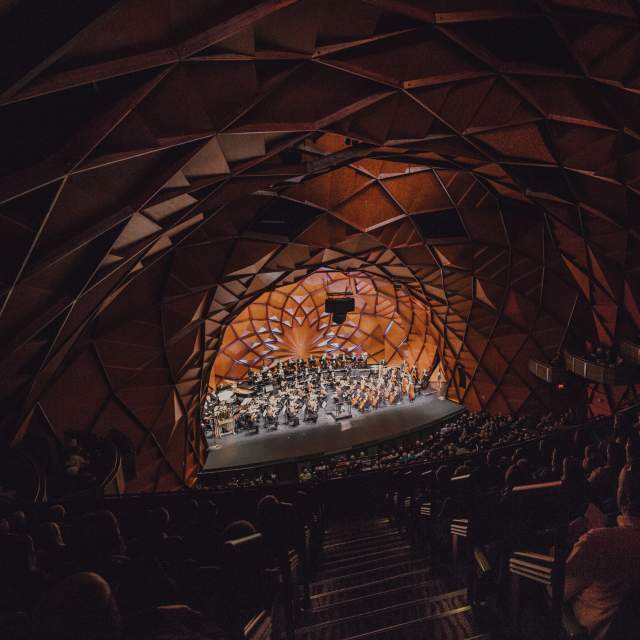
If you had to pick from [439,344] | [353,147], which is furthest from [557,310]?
[353,147]

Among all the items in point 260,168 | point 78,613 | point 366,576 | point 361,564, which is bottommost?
point 361,564

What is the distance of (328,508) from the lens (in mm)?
10070

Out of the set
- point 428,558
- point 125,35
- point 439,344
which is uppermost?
point 125,35

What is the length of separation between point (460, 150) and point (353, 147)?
348cm

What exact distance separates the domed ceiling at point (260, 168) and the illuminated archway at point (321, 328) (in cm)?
1505

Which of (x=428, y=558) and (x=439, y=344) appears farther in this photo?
(x=439, y=344)

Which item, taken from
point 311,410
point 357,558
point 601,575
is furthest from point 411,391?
point 601,575

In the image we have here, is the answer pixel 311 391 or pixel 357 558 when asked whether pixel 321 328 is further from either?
pixel 357 558

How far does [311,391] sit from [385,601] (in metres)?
30.6

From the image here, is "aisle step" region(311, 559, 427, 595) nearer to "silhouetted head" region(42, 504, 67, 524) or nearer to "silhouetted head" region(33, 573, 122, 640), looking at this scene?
"silhouetted head" region(33, 573, 122, 640)

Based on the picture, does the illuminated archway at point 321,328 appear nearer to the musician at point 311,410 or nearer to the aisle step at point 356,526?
the musician at point 311,410

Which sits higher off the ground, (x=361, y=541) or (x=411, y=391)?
(x=411, y=391)

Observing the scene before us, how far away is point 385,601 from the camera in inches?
200

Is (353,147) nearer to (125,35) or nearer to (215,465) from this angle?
(125,35)
